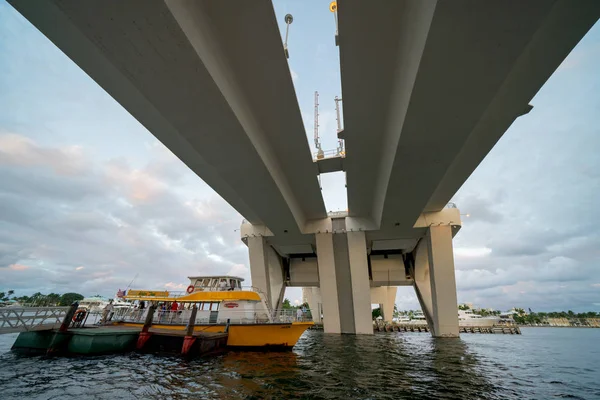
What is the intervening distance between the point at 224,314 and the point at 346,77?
13849 mm

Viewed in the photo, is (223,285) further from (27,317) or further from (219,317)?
(27,317)

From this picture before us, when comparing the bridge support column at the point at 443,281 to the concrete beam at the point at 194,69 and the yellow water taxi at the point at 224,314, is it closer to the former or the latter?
the yellow water taxi at the point at 224,314

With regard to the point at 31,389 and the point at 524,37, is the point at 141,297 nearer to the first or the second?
the point at 31,389

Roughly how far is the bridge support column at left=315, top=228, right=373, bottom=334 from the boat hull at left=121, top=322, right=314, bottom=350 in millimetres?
10483

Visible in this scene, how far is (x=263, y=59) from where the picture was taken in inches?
354

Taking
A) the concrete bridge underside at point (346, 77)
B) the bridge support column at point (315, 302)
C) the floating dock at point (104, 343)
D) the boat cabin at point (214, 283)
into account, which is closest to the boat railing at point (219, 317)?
the boat cabin at point (214, 283)

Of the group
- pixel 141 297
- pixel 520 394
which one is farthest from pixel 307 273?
pixel 520 394

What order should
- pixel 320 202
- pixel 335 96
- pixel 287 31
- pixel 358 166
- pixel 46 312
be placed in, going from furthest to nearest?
pixel 320 202, pixel 335 96, pixel 358 166, pixel 46 312, pixel 287 31

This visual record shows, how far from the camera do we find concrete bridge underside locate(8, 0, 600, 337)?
6730 mm

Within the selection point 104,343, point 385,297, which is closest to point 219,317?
point 104,343

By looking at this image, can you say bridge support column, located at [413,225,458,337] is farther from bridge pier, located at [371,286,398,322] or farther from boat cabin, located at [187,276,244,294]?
bridge pier, located at [371,286,398,322]

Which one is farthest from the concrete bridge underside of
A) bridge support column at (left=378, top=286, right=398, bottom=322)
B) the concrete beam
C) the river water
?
bridge support column at (left=378, top=286, right=398, bottom=322)

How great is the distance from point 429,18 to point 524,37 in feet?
8.06

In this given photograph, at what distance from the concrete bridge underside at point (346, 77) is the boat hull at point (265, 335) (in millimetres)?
7219
